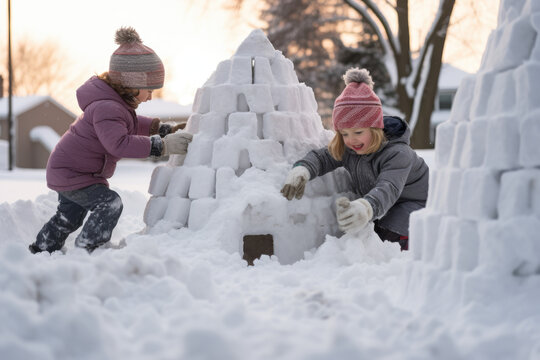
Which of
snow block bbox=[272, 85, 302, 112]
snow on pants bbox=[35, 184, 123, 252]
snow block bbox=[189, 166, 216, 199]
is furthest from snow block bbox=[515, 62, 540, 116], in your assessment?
snow on pants bbox=[35, 184, 123, 252]

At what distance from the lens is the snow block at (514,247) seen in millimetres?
1979

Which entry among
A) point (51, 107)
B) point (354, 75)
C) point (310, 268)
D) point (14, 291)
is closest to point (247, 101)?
point (354, 75)

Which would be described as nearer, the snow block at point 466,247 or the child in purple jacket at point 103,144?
the snow block at point 466,247

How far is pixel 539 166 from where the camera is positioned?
2.03m

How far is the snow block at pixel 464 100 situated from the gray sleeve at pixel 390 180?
2.99ft

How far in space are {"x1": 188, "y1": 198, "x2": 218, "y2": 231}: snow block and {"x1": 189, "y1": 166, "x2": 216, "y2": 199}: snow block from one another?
0.16 ft

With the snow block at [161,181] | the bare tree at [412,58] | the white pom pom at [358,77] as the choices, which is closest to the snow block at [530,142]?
the white pom pom at [358,77]

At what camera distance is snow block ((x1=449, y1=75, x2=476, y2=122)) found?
92.0 inches

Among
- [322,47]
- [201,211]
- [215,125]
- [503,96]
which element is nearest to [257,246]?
[201,211]

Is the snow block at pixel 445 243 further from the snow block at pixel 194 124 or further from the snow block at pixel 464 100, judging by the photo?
the snow block at pixel 194 124

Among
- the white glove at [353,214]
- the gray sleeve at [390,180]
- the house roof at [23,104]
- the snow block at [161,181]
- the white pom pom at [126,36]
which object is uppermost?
the white pom pom at [126,36]

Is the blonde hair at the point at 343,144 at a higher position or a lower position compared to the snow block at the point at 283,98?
lower

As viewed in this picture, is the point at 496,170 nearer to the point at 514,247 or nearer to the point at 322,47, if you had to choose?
the point at 514,247

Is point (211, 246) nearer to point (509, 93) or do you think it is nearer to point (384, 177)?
point (384, 177)
